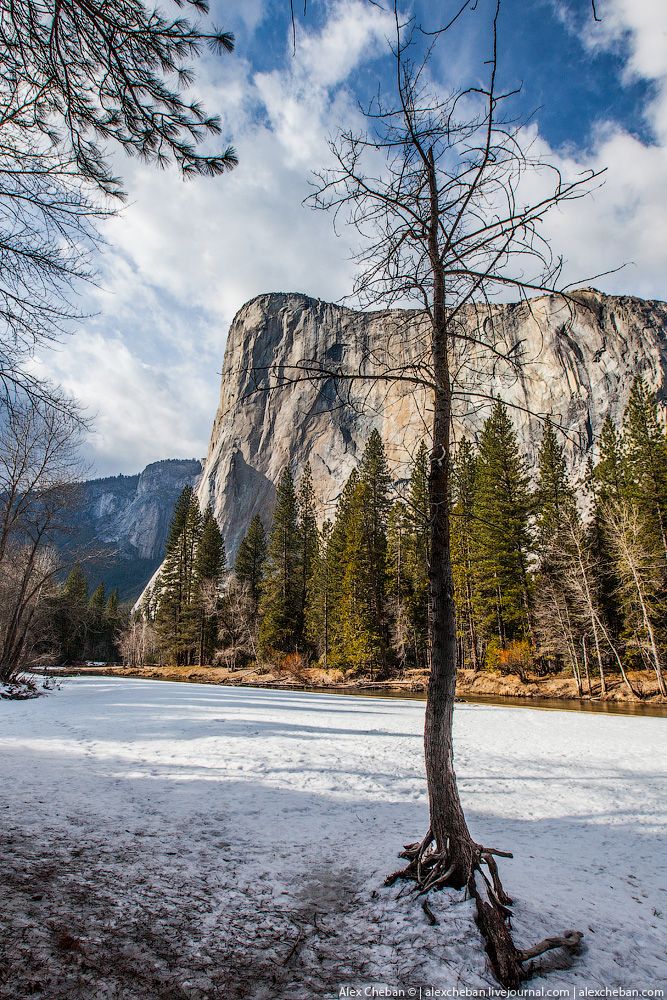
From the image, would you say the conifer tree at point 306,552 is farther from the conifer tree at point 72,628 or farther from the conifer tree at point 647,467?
the conifer tree at point 72,628

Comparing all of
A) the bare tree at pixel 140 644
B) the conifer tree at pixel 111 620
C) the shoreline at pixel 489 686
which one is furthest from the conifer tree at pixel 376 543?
the conifer tree at pixel 111 620

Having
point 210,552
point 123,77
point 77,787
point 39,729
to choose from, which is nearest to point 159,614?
point 210,552

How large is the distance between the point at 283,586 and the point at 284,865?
3517 cm

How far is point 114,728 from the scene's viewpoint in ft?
24.5

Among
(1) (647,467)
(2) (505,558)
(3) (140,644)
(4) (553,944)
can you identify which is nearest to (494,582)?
(2) (505,558)

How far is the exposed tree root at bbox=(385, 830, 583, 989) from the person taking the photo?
2076mm

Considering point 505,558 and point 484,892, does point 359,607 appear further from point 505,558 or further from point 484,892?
point 484,892

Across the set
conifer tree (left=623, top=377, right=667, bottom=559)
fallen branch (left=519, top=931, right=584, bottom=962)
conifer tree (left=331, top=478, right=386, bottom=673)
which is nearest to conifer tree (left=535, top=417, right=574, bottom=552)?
conifer tree (left=623, top=377, right=667, bottom=559)

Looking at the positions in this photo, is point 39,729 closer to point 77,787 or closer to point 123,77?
point 77,787

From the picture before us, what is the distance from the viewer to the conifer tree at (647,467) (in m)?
26.3

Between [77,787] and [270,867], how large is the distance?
94.6 inches

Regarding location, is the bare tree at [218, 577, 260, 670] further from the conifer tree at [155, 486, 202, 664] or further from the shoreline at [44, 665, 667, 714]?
the shoreline at [44, 665, 667, 714]

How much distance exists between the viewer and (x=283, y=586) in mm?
37875

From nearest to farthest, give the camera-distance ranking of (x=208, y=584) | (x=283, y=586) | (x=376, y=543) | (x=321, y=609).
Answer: (x=376, y=543)
(x=321, y=609)
(x=283, y=586)
(x=208, y=584)
